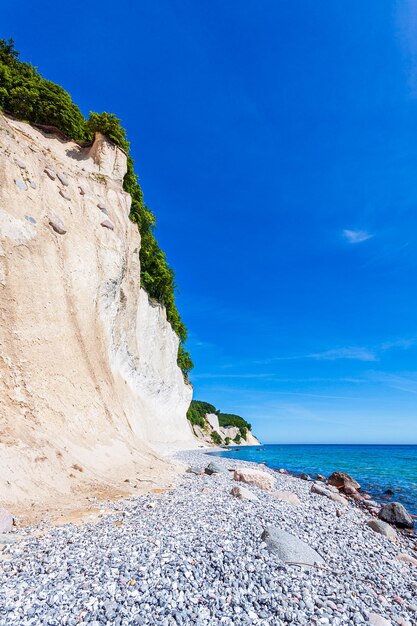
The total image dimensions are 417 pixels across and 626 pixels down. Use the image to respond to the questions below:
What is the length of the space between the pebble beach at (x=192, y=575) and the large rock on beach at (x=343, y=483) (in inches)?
473

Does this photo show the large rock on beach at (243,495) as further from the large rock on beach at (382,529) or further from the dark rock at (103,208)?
the dark rock at (103,208)

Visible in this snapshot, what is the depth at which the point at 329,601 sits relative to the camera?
4609 millimetres

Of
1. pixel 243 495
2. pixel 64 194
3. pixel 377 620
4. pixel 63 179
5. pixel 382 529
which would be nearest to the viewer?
pixel 377 620

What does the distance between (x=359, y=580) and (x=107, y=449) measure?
10.3m

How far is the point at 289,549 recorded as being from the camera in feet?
19.3

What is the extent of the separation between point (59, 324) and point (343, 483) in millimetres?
19717

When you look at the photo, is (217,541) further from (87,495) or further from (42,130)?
(42,130)

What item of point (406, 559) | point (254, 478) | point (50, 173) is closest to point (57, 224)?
point (50, 173)

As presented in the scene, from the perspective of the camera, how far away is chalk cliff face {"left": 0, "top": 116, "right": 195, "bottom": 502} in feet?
33.3

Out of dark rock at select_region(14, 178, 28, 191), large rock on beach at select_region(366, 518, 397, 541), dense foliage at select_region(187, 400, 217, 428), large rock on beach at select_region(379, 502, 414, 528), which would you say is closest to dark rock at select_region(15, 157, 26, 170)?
dark rock at select_region(14, 178, 28, 191)

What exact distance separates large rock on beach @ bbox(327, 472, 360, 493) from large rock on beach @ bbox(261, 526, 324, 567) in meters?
15.1

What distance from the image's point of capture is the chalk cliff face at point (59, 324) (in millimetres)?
10148

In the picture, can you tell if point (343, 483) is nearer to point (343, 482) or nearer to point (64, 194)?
point (343, 482)

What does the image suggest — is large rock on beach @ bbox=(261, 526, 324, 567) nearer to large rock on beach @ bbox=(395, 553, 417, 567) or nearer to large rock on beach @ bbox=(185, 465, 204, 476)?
large rock on beach @ bbox=(395, 553, 417, 567)
